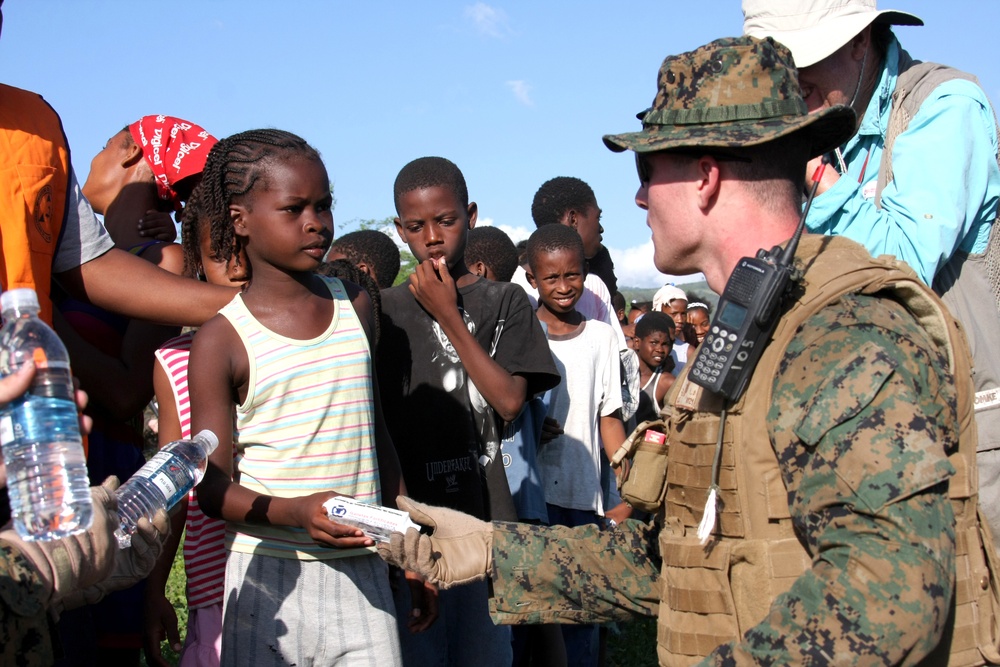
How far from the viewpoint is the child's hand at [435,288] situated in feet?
13.3

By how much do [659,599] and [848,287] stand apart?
1.02 m

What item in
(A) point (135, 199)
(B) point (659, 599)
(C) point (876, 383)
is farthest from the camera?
(A) point (135, 199)

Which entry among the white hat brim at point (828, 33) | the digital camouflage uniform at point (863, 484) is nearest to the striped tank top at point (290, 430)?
the digital camouflage uniform at point (863, 484)

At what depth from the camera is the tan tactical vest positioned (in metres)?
2.03

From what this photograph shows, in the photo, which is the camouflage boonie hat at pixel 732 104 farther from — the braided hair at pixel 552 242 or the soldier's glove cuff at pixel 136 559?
the braided hair at pixel 552 242

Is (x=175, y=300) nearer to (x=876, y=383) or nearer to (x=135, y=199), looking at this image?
(x=135, y=199)

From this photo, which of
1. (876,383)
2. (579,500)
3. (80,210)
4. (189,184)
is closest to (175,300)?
(80,210)

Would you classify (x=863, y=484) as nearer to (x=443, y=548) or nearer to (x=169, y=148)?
(x=443, y=548)

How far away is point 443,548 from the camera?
8.52 ft

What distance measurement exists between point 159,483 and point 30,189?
2.90ft

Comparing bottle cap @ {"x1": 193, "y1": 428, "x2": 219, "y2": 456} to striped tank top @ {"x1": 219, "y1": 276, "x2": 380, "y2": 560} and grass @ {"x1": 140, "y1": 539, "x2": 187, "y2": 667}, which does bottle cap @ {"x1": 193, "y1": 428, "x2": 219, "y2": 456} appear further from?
grass @ {"x1": 140, "y1": 539, "x2": 187, "y2": 667}

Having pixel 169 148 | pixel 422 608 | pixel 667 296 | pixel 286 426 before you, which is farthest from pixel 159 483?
pixel 667 296

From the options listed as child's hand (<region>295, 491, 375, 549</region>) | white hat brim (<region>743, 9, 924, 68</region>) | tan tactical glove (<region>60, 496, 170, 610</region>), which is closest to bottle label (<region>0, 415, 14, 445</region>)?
tan tactical glove (<region>60, 496, 170, 610</region>)

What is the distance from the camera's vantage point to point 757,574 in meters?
2.06
